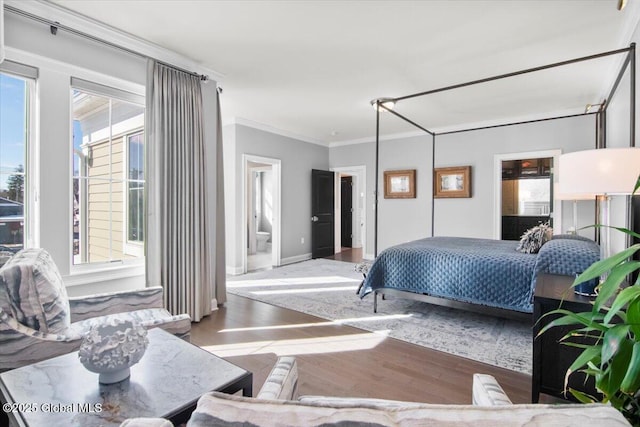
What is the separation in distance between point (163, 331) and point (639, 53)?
3.78 m

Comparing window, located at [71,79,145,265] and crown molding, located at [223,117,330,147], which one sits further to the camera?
crown molding, located at [223,117,330,147]

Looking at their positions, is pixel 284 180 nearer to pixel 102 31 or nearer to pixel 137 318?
pixel 102 31

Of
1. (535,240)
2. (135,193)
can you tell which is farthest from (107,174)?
(535,240)

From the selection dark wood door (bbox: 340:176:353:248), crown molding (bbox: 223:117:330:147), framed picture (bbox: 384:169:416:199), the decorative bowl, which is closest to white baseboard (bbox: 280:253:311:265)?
framed picture (bbox: 384:169:416:199)

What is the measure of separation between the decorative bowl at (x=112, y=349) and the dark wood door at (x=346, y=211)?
26.3 ft

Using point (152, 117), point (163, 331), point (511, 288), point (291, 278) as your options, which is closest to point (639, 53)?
point (511, 288)

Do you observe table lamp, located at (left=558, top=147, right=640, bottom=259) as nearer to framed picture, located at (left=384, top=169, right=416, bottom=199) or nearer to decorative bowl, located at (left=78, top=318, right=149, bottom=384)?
decorative bowl, located at (left=78, top=318, right=149, bottom=384)

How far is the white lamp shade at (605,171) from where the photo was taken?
1678 millimetres

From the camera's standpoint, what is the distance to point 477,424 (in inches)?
21.1

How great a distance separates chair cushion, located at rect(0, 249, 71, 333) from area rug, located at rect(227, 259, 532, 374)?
2.36 meters

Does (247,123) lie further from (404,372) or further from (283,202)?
(404,372)

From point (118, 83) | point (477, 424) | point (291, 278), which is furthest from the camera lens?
point (291, 278)

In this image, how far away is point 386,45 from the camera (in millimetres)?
2994

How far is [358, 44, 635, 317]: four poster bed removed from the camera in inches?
102
